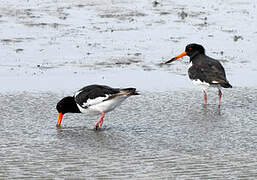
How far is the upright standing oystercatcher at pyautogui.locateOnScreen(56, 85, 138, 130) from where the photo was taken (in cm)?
1219

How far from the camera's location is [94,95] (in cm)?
1240

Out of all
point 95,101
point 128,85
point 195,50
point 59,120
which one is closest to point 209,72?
point 195,50

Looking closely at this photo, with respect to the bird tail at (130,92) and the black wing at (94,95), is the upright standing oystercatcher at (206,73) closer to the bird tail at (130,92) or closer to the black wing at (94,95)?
the bird tail at (130,92)

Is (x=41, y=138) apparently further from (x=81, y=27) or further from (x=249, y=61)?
(x=81, y=27)

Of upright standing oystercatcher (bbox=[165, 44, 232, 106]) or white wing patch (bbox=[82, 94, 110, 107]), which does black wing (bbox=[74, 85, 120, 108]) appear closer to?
white wing patch (bbox=[82, 94, 110, 107])

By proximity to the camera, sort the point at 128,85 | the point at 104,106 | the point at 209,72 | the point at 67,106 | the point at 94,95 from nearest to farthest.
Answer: the point at 104,106 → the point at 94,95 → the point at 67,106 → the point at 209,72 → the point at 128,85

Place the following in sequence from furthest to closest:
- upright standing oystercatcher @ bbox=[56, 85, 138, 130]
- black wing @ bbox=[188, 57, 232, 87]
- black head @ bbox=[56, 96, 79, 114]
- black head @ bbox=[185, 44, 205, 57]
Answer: black head @ bbox=[185, 44, 205, 57], black wing @ bbox=[188, 57, 232, 87], black head @ bbox=[56, 96, 79, 114], upright standing oystercatcher @ bbox=[56, 85, 138, 130]

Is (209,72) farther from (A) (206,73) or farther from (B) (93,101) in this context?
(B) (93,101)

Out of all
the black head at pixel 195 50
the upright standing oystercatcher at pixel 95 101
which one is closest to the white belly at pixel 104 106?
the upright standing oystercatcher at pixel 95 101

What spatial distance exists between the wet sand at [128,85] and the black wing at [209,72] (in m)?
0.57

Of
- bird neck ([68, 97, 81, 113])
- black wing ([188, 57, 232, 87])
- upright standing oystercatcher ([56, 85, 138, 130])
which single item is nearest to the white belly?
upright standing oystercatcher ([56, 85, 138, 130])

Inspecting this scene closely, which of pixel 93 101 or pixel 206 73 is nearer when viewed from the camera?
pixel 93 101

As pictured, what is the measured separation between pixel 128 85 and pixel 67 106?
3999 mm

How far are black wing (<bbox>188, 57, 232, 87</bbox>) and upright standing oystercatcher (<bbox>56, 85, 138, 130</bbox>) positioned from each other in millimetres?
2735
